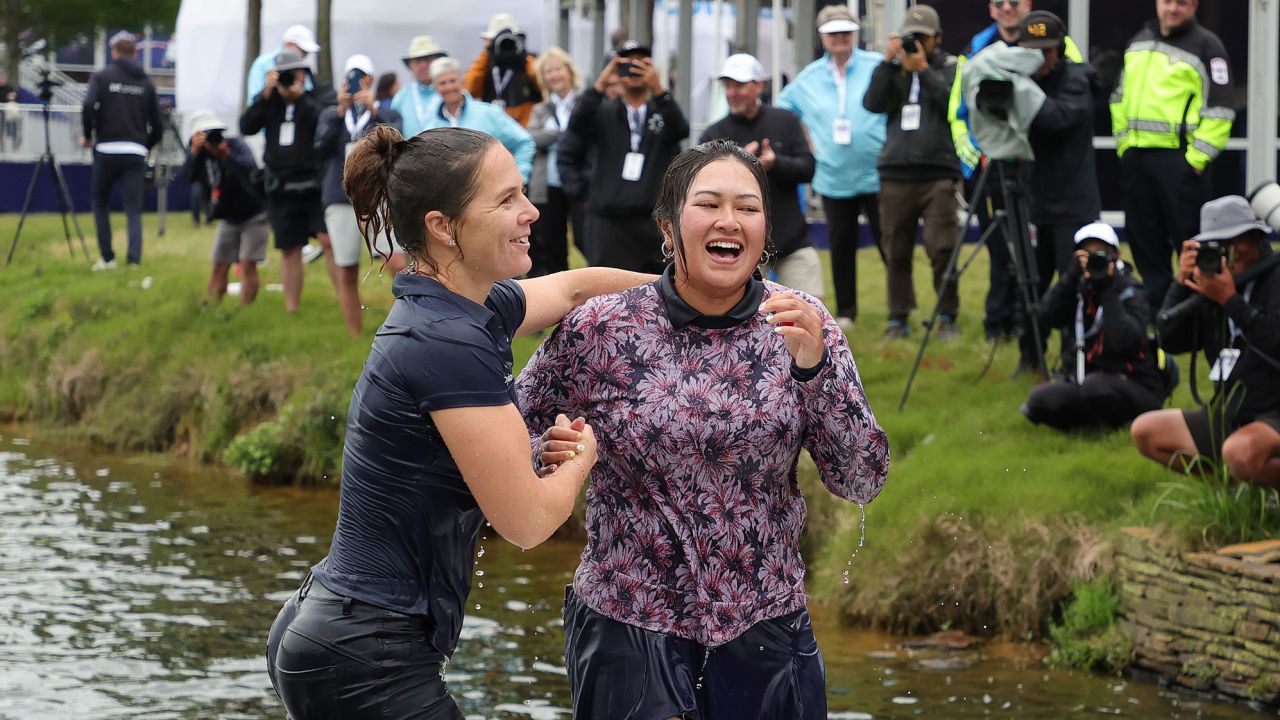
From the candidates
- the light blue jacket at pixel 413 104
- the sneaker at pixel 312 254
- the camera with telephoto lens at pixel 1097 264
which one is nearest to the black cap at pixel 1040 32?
the camera with telephoto lens at pixel 1097 264

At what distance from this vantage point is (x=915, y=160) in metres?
11.2

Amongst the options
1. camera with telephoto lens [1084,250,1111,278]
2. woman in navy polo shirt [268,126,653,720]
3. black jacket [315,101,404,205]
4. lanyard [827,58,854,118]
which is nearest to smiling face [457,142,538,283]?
woman in navy polo shirt [268,126,653,720]

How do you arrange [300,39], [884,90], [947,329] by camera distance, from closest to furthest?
[884,90] → [947,329] → [300,39]

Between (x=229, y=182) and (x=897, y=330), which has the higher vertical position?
(x=229, y=182)

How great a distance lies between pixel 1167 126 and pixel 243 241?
726cm

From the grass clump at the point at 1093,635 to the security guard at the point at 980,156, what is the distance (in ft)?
10.6

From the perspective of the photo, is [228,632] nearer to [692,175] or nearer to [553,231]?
[553,231]

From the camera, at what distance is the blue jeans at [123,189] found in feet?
56.8

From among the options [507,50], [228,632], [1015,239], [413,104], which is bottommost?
[228,632]

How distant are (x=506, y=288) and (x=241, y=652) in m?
4.74

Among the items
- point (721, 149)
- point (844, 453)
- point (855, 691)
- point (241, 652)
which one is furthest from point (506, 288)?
point (241, 652)

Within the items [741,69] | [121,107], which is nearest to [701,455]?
[741,69]

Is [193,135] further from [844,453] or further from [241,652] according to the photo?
[844,453]

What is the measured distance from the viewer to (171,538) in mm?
10586
